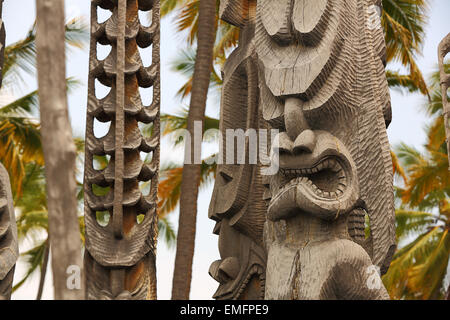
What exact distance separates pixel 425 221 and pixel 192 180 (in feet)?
32.3

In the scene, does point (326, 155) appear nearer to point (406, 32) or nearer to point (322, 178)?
point (322, 178)

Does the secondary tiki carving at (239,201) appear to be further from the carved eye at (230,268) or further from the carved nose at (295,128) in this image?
the carved nose at (295,128)

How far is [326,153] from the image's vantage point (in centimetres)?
361

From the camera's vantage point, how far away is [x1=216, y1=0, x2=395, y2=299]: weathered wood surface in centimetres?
352

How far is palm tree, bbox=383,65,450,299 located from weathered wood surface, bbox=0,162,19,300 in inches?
462

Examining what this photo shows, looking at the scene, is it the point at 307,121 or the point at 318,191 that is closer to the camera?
the point at 318,191

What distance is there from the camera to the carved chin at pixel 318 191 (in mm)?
3536

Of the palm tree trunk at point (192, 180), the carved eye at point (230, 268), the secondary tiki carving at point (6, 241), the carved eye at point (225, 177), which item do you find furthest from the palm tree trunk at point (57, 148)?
the palm tree trunk at point (192, 180)

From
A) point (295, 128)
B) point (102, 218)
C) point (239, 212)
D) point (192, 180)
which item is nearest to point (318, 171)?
point (295, 128)

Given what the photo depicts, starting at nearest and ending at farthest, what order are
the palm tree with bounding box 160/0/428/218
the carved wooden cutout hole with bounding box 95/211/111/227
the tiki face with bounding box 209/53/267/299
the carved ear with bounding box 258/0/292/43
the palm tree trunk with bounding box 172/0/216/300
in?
the carved ear with bounding box 258/0/292/43, the tiki face with bounding box 209/53/267/299, the carved wooden cutout hole with bounding box 95/211/111/227, the palm tree trunk with bounding box 172/0/216/300, the palm tree with bounding box 160/0/428/218

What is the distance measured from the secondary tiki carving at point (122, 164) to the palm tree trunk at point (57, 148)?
68.3 inches

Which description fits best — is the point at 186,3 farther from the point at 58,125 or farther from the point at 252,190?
the point at 58,125

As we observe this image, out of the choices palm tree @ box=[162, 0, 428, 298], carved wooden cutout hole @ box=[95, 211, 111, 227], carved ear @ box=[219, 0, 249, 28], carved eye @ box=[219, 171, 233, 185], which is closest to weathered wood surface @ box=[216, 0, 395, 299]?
carved eye @ box=[219, 171, 233, 185]

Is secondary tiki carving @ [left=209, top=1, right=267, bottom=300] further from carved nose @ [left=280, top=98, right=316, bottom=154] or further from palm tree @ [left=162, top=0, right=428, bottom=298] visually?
palm tree @ [left=162, top=0, right=428, bottom=298]
